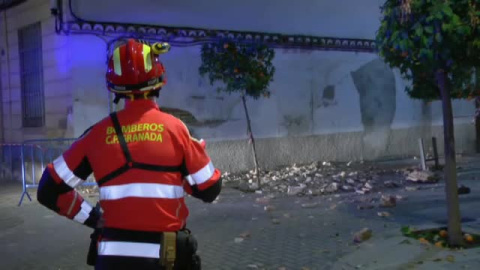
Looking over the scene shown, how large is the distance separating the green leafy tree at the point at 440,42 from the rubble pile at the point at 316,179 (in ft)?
13.4

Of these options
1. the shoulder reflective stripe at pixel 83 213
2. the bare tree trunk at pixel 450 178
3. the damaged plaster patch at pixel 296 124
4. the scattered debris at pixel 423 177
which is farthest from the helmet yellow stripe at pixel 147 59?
the damaged plaster patch at pixel 296 124

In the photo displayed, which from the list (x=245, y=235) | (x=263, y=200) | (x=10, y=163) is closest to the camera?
(x=245, y=235)

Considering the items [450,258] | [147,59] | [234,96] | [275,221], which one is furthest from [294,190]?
[147,59]

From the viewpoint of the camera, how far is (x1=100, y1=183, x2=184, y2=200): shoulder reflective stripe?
2357 millimetres

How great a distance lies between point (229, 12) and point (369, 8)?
15.3 feet

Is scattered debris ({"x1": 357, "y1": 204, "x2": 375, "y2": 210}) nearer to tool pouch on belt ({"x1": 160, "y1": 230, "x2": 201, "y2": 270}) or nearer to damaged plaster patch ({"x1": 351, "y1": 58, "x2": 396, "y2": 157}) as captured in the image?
tool pouch on belt ({"x1": 160, "y1": 230, "x2": 201, "y2": 270})

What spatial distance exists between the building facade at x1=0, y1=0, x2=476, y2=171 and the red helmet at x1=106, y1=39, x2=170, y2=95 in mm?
7446

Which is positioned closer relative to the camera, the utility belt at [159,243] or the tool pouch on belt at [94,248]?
the utility belt at [159,243]

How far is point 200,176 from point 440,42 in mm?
3490

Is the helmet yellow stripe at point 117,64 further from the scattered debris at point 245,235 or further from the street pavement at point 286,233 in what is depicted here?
the scattered debris at point 245,235

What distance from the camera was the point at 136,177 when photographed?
7.75ft

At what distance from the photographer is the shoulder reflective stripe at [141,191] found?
2.36m

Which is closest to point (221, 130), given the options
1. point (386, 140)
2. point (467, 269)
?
point (386, 140)

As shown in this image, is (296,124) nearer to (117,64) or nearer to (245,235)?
(245,235)
